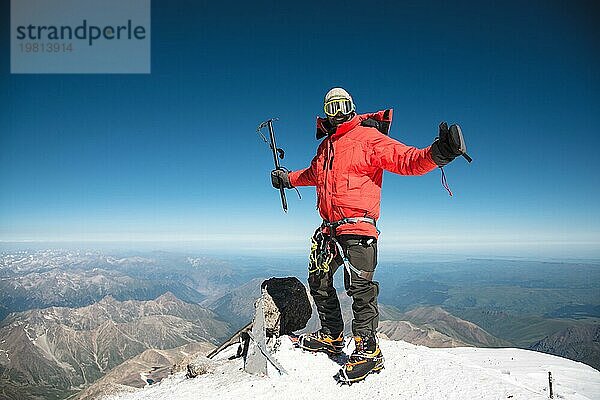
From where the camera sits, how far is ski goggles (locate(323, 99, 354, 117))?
6480 mm

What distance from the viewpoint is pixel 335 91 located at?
6543mm

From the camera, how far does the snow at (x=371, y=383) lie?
5602mm

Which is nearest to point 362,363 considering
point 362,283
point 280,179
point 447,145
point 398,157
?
point 362,283

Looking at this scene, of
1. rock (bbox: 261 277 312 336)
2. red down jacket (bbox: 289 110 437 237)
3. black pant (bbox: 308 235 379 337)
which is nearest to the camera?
red down jacket (bbox: 289 110 437 237)

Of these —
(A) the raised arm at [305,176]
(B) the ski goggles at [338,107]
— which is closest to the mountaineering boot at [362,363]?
(A) the raised arm at [305,176]

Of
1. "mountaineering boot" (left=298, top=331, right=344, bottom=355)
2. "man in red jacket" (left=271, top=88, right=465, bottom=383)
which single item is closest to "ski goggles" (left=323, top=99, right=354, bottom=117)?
"man in red jacket" (left=271, top=88, right=465, bottom=383)

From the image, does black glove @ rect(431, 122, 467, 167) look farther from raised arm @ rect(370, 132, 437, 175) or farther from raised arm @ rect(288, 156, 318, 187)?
raised arm @ rect(288, 156, 318, 187)

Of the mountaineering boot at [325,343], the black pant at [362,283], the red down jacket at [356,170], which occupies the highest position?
the red down jacket at [356,170]

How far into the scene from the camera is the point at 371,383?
19.8 feet

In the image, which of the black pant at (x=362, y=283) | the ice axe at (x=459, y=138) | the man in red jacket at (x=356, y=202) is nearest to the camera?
the ice axe at (x=459, y=138)

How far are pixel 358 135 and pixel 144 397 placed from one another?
18.6 ft

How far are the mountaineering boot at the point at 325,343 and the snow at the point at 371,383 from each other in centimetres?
17

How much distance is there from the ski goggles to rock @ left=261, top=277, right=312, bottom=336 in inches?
180

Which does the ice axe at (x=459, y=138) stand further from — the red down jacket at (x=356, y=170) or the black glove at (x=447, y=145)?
the red down jacket at (x=356, y=170)
